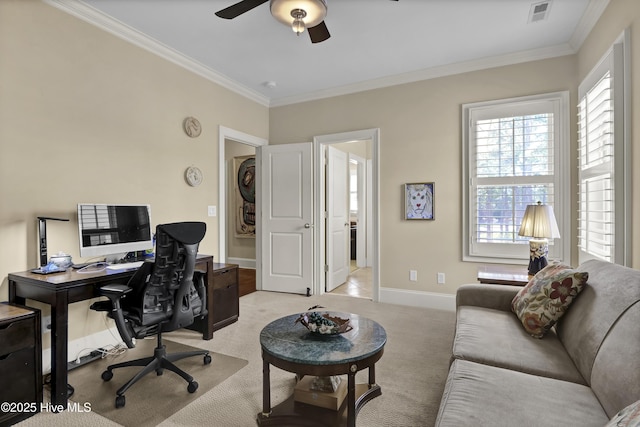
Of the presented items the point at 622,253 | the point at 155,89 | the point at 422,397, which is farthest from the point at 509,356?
the point at 155,89

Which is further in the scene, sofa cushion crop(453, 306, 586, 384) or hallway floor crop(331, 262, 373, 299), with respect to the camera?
hallway floor crop(331, 262, 373, 299)

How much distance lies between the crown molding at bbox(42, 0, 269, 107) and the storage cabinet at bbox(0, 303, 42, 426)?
226 cm

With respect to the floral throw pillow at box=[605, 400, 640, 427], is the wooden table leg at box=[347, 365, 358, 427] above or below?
below

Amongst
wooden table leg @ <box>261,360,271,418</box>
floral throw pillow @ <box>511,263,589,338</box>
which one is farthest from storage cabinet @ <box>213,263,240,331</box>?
floral throw pillow @ <box>511,263,589,338</box>

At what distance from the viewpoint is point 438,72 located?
381 cm

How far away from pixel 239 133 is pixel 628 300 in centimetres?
402

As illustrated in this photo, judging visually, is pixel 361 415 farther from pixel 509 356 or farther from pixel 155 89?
pixel 155 89

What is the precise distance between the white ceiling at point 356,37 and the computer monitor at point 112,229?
5.17ft

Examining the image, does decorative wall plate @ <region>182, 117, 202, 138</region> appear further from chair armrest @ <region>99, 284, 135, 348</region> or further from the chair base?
the chair base

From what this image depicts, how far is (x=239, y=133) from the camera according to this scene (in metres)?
4.32

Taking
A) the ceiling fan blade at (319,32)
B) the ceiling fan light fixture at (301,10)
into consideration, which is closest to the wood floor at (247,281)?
the ceiling fan blade at (319,32)

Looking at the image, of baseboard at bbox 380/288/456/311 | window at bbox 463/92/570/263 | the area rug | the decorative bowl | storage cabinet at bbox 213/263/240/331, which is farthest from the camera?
baseboard at bbox 380/288/456/311

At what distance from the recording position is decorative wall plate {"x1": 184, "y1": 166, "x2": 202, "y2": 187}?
3574 millimetres

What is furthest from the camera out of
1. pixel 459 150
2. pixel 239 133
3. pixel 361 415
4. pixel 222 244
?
pixel 239 133
